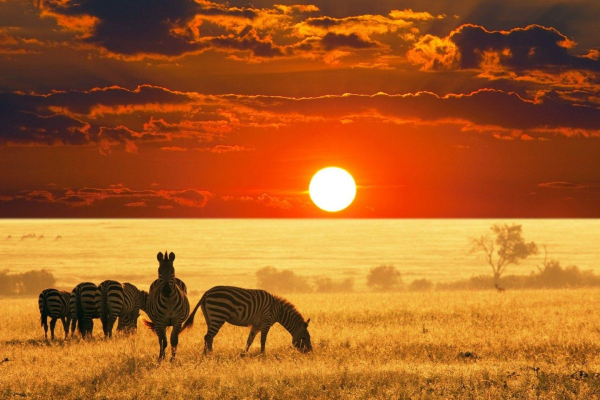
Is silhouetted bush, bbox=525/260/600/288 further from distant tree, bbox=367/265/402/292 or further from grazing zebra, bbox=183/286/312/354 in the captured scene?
grazing zebra, bbox=183/286/312/354

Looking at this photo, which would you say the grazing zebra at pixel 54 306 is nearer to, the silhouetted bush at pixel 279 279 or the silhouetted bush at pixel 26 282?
the silhouetted bush at pixel 26 282

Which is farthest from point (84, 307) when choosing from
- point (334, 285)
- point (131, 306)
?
point (334, 285)

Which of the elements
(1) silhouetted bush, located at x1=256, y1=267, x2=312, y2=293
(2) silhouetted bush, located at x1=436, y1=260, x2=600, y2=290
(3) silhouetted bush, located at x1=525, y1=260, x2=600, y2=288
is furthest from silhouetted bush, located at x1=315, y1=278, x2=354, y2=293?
(3) silhouetted bush, located at x1=525, y1=260, x2=600, y2=288

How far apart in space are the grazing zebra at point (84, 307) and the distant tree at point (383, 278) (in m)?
91.8

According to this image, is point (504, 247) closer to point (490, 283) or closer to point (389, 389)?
point (490, 283)

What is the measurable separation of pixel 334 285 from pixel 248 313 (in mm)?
92913

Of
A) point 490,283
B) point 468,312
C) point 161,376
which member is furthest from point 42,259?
point 161,376

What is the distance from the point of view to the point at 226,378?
16.9 meters

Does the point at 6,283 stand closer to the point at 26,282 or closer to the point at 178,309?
the point at 26,282

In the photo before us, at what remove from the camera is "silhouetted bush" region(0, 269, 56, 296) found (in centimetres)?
11356

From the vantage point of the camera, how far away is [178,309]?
19.7m

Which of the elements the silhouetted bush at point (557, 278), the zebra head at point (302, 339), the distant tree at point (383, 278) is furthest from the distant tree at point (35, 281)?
the zebra head at point (302, 339)

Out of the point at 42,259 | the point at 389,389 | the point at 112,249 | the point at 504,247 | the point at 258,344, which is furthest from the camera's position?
the point at 112,249

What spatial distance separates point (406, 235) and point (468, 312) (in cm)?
14899
